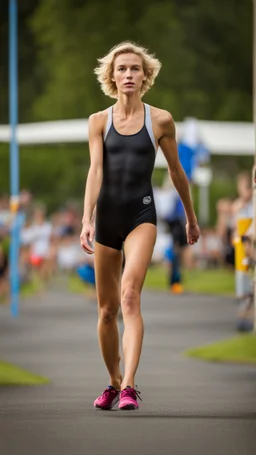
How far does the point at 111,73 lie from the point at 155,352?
5728mm

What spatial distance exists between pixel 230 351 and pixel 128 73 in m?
5.48

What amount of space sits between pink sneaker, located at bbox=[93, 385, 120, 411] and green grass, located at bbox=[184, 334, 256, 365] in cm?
441

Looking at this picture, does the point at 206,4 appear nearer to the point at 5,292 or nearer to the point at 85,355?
the point at 5,292

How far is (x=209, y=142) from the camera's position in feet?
135

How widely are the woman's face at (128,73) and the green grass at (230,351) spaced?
15.8 feet

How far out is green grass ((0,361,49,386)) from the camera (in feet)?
39.9

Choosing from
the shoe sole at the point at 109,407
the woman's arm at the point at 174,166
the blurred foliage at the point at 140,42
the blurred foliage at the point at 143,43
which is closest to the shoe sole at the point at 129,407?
the shoe sole at the point at 109,407

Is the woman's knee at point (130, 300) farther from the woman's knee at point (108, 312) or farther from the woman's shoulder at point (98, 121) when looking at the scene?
the woman's shoulder at point (98, 121)

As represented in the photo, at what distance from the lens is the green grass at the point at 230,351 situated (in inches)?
568

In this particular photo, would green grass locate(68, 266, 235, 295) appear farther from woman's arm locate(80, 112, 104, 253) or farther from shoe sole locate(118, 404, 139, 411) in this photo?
shoe sole locate(118, 404, 139, 411)

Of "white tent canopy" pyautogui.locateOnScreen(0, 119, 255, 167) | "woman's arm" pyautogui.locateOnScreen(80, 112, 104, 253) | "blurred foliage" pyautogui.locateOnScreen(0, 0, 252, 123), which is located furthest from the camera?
"blurred foliage" pyautogui.locateOnScreen(0, 0, 252, 123)

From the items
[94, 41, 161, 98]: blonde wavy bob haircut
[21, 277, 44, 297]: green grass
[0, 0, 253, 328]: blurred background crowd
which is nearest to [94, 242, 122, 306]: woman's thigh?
[94, 41, 161, 98]: blonde wavy bob haircut

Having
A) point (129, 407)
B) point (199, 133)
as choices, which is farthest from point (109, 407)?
point (199, 133)

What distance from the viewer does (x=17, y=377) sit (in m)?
12.5
